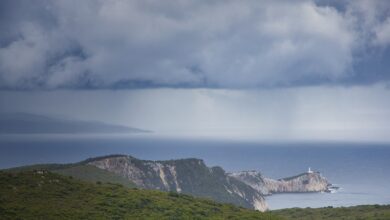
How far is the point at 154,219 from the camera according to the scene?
88.2 meters

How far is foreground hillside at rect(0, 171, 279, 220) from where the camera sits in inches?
3231

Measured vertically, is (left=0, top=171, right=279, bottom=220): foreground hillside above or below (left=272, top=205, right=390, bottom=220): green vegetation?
above

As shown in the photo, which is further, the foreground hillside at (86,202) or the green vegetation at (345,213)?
the green vegetation at (345,213)

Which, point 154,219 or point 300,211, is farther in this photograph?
point 300,211

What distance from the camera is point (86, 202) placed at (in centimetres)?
9119

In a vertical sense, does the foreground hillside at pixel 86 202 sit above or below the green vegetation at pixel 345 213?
above

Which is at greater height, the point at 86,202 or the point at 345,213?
the point at 86,202

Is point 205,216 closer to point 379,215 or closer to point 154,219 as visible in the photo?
point 154,219

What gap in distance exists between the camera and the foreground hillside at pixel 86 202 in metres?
82.1

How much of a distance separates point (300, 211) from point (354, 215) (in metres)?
23.8

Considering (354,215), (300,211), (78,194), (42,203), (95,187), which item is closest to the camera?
(42,203)

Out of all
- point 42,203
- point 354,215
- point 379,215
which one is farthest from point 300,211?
point 42,203

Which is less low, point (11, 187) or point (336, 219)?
point (11, 187)

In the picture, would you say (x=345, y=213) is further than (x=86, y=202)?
Yes
